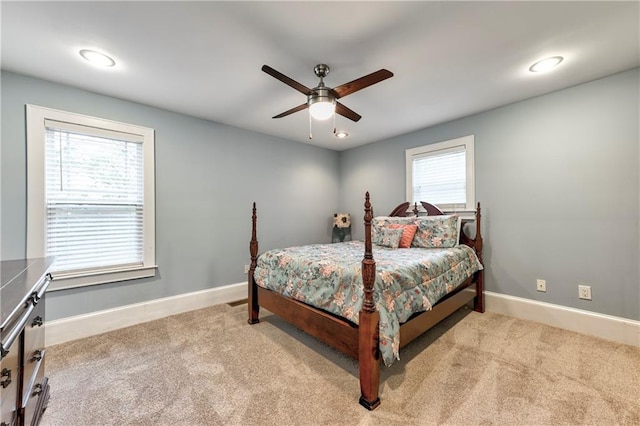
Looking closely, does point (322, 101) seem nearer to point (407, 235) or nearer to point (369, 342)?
point (369, 342)

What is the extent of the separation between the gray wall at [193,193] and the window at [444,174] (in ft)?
5.35

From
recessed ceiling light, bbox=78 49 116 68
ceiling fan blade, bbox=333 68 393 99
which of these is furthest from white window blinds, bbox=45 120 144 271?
ceiling fan blade, bbox=333 68 393 99

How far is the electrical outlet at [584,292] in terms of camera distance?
253 centimetres

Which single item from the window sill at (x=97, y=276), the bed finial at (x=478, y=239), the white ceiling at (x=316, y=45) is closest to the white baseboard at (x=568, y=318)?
the bed finial at (x=478, y=239)

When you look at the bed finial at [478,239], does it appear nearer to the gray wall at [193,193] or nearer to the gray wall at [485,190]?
the gray wall at [485,190]

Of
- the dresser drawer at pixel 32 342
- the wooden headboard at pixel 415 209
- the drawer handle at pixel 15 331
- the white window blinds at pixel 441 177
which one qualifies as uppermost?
the white window blinds at pixel 441 177

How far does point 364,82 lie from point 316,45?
43 cm

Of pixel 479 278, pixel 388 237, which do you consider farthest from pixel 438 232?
pixel 479 278

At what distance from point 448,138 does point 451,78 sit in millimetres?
1221

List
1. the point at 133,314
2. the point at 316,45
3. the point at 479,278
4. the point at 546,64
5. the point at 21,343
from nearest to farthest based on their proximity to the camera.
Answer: the point at 21,343, the point at 316,45, the point at 546,64, the point at 133,314, the point at 479,278

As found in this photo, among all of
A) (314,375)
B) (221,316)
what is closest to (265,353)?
(314,375)

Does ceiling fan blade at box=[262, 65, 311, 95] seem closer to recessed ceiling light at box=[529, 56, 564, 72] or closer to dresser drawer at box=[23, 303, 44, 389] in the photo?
dresser drawer at box=[23, 303, 44, 389]

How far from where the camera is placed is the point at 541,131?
279 centimetres

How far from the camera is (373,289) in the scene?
1705mm
